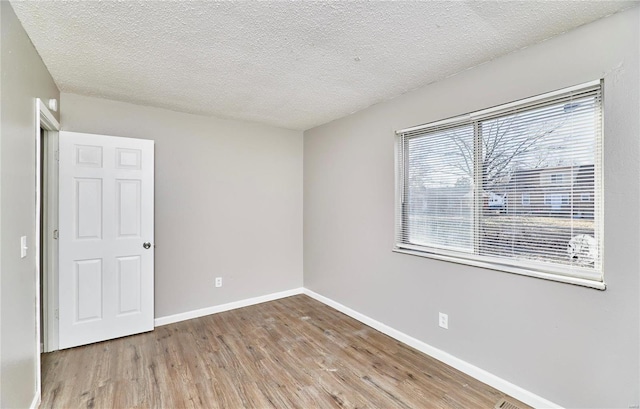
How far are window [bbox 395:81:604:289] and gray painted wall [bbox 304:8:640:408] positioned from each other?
0.08 m

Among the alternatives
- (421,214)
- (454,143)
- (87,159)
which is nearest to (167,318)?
(87,159)

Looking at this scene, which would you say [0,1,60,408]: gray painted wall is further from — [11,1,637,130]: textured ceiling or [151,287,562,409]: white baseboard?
[151,287,562,409]: white baseboard

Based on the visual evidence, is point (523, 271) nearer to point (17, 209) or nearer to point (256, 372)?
point (256, 372)

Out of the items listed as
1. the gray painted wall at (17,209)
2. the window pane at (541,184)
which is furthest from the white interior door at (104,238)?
the window pane at (541,184)

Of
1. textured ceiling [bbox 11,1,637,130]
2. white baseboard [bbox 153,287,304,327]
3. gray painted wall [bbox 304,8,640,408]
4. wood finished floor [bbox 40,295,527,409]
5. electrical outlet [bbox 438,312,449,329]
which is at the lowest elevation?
wood finished floor [bbox 40,295,527,409]

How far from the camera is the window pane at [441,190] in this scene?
2.42 meters

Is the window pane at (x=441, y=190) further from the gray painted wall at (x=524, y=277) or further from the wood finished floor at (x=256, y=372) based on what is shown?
the wood finished floor at (x=256, y=372)

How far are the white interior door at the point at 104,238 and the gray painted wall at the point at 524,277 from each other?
7.45ft

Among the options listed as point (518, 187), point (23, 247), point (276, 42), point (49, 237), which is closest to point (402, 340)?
point (518, 187)

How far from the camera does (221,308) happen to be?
3643 mm

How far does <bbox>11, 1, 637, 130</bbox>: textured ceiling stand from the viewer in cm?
161

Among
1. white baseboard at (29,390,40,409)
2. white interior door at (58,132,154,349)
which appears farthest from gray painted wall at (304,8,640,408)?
white baseboard at (29,390,40,409)

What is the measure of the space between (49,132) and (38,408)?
2223 millimetres

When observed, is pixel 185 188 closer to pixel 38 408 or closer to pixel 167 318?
pixel 167 318
